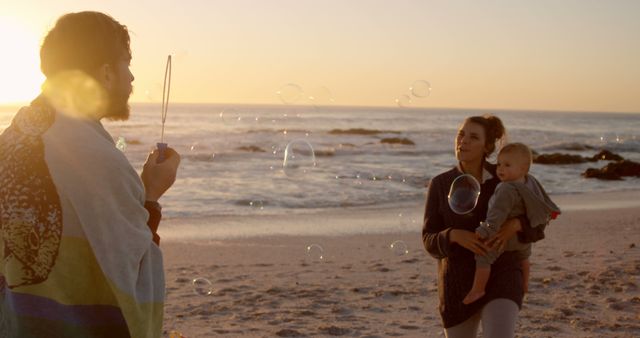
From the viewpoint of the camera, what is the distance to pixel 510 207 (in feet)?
13.6

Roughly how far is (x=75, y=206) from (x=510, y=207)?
2533 millimetres

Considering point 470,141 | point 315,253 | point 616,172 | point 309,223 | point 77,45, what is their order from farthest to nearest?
point 616,172, point 309,223, point 315,253, point 470,141, point 77,45

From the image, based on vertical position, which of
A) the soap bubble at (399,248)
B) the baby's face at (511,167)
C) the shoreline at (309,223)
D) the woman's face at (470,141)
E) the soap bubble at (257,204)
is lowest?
the soap bubble at (257,204)

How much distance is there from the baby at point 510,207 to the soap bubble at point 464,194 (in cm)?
12

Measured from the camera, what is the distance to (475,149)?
4.39m

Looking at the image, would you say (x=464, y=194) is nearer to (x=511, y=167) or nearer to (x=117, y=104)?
(x=511, y=167)

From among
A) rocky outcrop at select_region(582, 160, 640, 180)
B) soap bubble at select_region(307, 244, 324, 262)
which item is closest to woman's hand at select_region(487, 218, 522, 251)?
soap bubble at select_region(307, 244, 324, 262)

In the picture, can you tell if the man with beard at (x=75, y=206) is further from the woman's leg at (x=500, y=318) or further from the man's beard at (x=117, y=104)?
the woman's leg at (x=500, y=318)

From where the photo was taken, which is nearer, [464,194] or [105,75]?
[105,75]

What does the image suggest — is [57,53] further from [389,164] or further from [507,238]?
[389,164]

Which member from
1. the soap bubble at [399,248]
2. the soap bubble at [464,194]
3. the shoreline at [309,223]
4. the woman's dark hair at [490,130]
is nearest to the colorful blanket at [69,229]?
the soap bubble at [464,194]

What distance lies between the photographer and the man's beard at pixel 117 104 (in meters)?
2.40

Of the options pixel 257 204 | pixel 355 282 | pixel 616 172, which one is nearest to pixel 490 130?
pixel 355 282

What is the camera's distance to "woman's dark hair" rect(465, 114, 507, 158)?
4.42 meters
